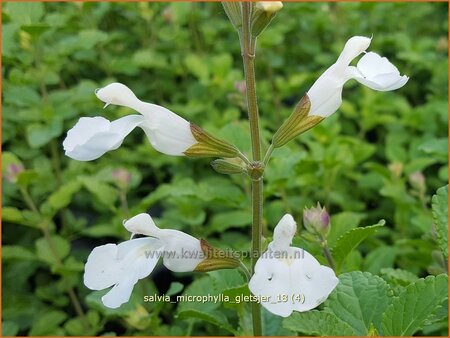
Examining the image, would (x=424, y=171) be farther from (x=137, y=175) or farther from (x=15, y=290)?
(x=15, y=290)

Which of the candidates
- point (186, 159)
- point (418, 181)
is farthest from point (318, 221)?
point (186, 159)

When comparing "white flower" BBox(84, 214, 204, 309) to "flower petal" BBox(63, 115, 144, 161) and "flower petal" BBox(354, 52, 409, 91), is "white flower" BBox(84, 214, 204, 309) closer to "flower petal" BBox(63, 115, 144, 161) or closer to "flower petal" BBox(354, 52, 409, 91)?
"flower petal" BBox(63, 115, 144, 161)

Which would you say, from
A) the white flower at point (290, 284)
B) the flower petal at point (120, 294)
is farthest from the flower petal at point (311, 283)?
the flower petal at point (120, 294)

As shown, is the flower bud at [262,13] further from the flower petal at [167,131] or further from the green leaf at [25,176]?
the green leaf at [25,176]

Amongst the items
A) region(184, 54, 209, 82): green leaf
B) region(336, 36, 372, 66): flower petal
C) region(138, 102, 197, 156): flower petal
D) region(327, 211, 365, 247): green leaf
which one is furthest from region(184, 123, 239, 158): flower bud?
region(184, 54, 209, 82): green leaf

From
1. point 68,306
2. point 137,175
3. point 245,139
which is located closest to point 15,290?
point 68,306
